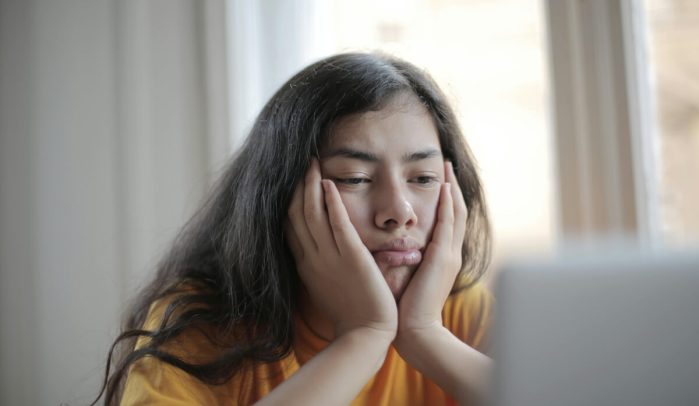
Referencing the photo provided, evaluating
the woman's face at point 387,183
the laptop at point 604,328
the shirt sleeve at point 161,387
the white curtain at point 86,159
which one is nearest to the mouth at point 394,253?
the woman's face at point 387,183

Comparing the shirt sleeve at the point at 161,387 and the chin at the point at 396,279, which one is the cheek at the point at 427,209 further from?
the shirt sleeve at the point at 161,387

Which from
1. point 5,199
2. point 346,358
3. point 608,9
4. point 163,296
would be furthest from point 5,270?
point 608,9

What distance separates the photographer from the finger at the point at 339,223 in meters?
0.96

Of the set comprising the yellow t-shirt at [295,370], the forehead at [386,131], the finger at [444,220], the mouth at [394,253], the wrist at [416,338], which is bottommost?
the yellow t-shirt at [295,370]

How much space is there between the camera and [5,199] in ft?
5.87

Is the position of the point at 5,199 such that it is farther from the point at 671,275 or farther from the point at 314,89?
the point at 671,275

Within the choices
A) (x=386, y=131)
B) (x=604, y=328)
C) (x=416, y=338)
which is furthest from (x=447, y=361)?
(x=604, y=328)

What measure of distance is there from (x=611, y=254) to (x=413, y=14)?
1.49m

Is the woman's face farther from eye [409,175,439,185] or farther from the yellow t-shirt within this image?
the yellow t-shirt

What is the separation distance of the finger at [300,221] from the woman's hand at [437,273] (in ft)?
0.56

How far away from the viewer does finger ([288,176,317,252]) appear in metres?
1.01

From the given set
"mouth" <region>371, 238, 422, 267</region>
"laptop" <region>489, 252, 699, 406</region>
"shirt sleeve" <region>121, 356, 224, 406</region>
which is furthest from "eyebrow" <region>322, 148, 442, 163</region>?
"laptop" <region>489, 252, 699, 406</region>

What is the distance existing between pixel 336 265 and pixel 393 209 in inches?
4.8

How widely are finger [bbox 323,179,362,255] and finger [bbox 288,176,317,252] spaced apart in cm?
5
